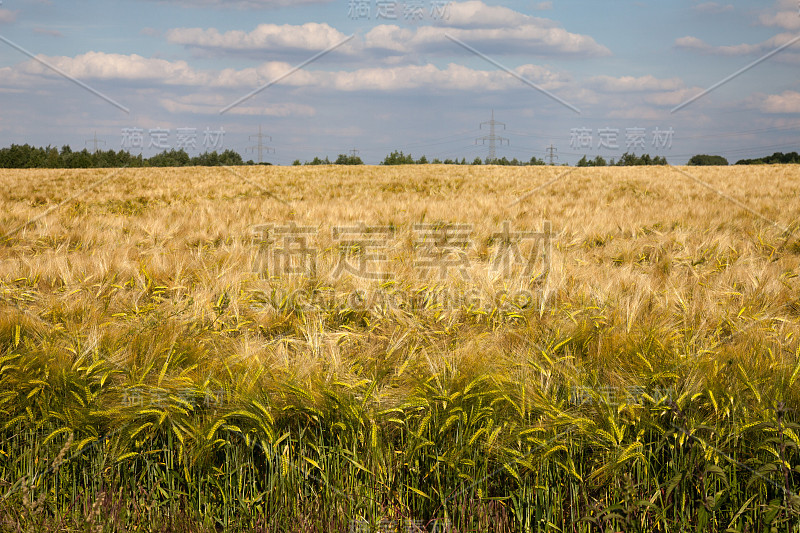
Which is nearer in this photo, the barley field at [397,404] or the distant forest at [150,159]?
the barley field at [397,404]

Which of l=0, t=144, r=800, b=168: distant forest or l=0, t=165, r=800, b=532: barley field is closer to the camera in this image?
l=0, t=165, r=800, b=532: barley field

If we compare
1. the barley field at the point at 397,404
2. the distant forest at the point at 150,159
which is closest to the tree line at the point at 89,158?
the distant forest at the point at 150,159

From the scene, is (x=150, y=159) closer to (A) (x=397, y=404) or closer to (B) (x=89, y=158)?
(B) (x=89, y=158)

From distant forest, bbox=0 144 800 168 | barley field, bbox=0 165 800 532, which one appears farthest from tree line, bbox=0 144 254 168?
barley field, bbox=0 165 800 532

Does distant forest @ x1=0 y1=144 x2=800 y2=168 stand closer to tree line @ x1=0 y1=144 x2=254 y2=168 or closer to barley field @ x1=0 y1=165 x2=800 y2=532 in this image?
tree line @ x1=0 y1=144 x2=254 y2=168

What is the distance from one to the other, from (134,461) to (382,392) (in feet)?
3.51

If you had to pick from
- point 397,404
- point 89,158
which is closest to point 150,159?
point 89,158

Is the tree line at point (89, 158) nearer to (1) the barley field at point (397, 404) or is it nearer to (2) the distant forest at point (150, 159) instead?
(2) the distant forest at point (150, 159)

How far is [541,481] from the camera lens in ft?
6.19

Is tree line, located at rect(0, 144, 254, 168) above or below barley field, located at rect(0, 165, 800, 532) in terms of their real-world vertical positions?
above

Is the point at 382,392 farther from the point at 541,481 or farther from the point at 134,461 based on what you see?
the point at 134,461

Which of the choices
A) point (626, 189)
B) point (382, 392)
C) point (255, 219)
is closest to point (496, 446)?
point (382, 392)

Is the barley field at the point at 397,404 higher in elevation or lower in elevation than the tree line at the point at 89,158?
lower

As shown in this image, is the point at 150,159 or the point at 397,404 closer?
the point at 397,404
